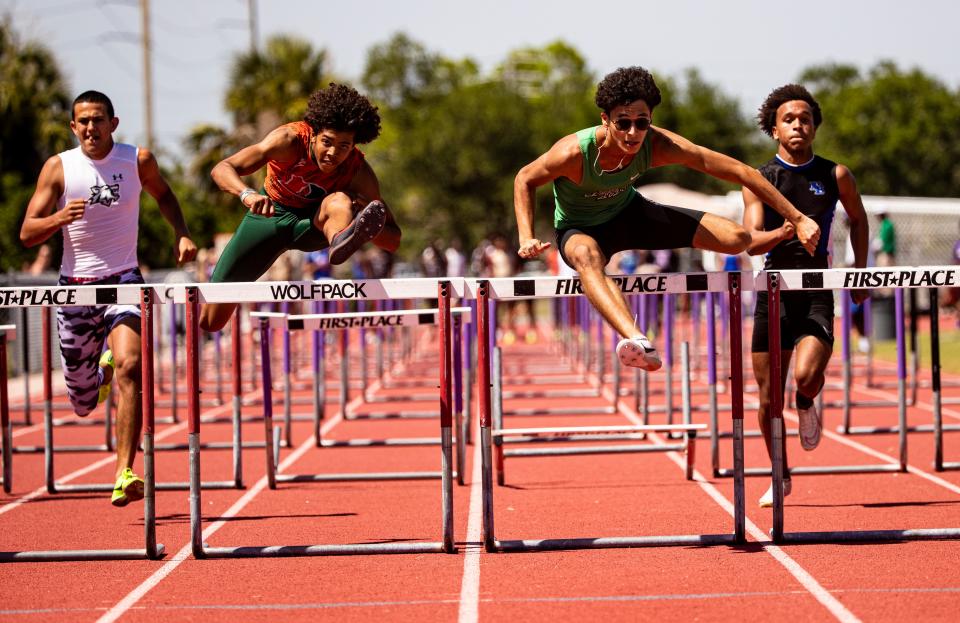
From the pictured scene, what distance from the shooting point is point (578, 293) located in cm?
596

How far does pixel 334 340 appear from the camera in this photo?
25.2 metres

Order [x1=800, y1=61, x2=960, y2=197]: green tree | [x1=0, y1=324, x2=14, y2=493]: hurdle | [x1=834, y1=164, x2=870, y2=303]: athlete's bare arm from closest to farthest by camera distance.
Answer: [x1=834, y1=164, x2=870, y2=303]: athlete's bare arm
[x1=0, y1=324, x2=14, y2=493]: hurdle
[x1=800, y1=61, x2=960, y2=197]: green tree

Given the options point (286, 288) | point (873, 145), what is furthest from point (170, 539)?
point (873, 145)

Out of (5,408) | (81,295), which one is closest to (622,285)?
(81,295)

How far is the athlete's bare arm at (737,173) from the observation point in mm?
5957

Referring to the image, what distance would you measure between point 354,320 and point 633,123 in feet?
8.81

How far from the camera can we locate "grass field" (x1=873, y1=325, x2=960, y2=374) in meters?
18.2

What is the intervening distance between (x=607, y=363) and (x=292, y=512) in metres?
13.7

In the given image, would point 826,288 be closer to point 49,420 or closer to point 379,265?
point 49,420

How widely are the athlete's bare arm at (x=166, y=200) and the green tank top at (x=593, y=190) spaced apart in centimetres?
203

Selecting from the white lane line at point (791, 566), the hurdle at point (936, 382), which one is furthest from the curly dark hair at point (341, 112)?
the hurdle at point (936, 382)

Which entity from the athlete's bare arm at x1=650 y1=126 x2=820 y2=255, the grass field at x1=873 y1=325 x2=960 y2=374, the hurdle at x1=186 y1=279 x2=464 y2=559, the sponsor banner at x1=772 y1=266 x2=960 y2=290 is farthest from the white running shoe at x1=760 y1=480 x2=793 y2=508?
the grass field at x1=873 y1=325 x2=960 y2=374

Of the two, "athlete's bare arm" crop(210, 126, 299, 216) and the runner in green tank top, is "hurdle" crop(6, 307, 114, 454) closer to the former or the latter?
"athlete's bare arm" crop(210, 126, 299, 216)

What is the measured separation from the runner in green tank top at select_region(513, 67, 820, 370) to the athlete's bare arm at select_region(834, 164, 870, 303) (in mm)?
866
